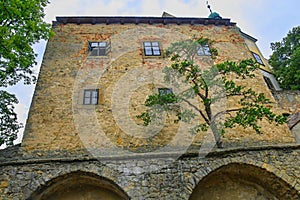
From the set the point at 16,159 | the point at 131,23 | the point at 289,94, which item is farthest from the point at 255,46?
the point at 16,159

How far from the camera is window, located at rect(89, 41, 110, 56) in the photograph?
12305mm

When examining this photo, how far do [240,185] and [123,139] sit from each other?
13.6 feet

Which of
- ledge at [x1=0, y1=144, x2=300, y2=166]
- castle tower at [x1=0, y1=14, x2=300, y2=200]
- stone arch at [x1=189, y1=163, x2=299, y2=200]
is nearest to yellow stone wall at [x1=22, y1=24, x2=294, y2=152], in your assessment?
castle tower at [x1=0, y1=14, x2=300, y2=200]

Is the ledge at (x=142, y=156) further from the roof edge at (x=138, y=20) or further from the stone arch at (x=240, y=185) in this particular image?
the roof edge at (x=138, y=20)

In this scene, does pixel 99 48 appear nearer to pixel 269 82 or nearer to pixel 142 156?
pixel 142 156

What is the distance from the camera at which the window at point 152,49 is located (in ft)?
41.1

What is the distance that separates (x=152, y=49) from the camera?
1276 centimetres

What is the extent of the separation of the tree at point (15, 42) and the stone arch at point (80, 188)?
3.20 m

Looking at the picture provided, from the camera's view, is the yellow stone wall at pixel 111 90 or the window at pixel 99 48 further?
the window at pixel 99 48

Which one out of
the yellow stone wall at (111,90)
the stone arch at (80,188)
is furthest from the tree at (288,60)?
the stone arch at (80,188)

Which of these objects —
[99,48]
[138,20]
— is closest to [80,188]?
[99,48]

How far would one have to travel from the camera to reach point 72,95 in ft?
34.0

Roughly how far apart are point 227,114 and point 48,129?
22.2 ft

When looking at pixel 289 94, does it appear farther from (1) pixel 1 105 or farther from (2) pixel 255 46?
(1) pixel 1 105
